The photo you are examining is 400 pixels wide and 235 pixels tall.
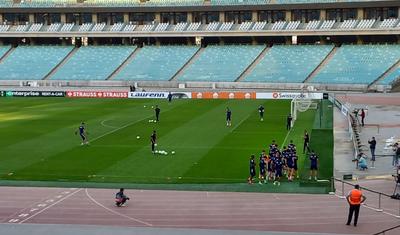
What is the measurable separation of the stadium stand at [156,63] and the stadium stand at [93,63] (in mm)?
1929

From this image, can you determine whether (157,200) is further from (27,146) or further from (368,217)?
(27,146)

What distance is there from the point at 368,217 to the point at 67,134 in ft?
82.6

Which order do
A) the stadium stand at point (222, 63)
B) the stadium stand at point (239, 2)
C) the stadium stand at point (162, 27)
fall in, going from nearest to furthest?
the stadium stand at point (222, 63)
the stadium stand at point (239, 2)
the stadium stand at point (162, 27)

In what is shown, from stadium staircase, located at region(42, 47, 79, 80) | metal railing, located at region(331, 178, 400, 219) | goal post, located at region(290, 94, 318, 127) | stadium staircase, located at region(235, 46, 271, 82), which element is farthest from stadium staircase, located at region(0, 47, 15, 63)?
metal railing, located at region(331, 178, 400, 219)

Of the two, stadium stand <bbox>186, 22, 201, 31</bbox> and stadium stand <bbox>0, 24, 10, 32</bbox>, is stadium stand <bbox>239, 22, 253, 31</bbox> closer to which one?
stadium stand <bbox>186, 22, 201, 31</bbox>

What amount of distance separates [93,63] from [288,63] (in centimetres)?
2735

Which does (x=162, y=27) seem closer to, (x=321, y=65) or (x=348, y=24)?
(x=321, y=65)

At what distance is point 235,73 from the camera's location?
8088 centimetres

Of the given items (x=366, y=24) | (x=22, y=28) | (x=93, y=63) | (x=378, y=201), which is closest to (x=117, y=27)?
(x=93, y=63)

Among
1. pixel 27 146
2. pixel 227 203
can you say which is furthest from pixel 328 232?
pixel 27 146

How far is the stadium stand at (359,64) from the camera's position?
75.1 meters

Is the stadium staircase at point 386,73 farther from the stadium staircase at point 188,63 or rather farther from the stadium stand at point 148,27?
the stadium stand at point 148,27

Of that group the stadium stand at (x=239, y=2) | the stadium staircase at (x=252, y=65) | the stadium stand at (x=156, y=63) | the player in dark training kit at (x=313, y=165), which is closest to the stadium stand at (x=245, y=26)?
the stadium stand at (x=239, y=2)

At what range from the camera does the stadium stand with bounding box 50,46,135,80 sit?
85.2 metres
